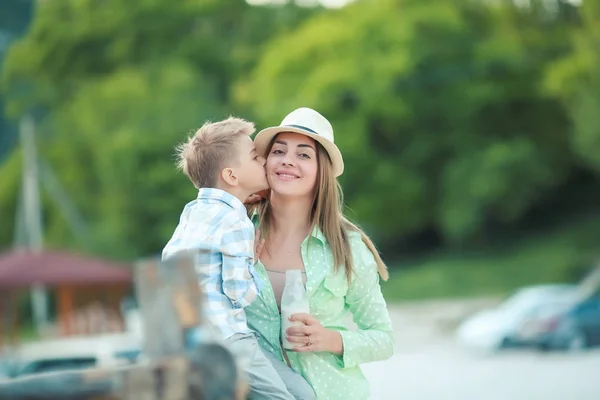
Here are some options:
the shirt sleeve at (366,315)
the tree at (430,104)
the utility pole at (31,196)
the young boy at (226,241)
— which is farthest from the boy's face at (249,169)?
the utility pole at (31,196)

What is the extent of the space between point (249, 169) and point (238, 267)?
41 cm

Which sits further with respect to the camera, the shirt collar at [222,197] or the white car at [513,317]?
the white car at [513,317]

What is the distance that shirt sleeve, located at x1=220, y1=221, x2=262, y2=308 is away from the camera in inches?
115

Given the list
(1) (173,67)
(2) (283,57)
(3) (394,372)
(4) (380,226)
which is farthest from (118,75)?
(3) (394,372)

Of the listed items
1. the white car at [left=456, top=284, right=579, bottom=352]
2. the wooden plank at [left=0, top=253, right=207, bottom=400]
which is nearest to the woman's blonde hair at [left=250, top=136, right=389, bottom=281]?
the wooden plank at [left=0, top=253, right=207, bottom=400]

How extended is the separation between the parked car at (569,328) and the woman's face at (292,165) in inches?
640

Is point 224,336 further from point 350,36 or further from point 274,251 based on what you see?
point 350,36

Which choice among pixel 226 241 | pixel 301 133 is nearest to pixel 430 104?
pixel 301 133

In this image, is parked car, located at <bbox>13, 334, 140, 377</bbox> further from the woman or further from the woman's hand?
the woman's hand

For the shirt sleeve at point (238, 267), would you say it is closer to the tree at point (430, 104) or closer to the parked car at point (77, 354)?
the parked car at point (77, 354)

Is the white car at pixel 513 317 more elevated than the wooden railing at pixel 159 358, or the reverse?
the white car at pixel 513 317

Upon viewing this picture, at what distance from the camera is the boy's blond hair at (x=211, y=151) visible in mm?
3215

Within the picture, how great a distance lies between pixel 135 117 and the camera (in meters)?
37.6

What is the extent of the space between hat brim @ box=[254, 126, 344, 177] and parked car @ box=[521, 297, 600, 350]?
16.2 metres
